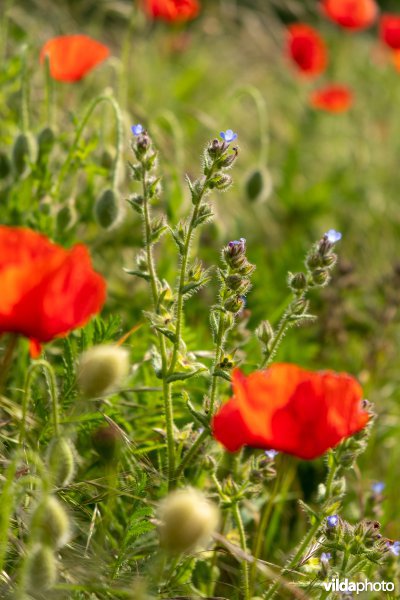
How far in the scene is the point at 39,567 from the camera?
100 cm

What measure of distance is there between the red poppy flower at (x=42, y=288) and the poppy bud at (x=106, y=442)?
1.17 ft

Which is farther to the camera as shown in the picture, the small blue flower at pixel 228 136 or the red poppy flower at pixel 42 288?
the small blue flower at pixel 228 136

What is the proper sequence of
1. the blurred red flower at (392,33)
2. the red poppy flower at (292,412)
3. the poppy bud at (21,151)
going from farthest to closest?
the blurred red flower at (392,33) < the poppy bud at (21,151) < the red poppy flower at (292,412)

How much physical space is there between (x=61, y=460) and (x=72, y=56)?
49.1 inches

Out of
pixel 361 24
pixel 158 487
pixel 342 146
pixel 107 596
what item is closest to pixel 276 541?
pixel 158 487

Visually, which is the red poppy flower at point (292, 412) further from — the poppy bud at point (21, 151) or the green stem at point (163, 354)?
the poppy bud at point (21, 151)

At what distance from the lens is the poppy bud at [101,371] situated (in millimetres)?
1083

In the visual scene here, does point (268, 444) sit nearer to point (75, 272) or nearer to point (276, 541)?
point (75, 272)

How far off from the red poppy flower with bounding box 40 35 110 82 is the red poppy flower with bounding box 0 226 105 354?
→ 1.12 m

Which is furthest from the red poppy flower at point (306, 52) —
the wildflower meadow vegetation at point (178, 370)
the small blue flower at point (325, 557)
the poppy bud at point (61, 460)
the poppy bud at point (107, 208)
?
the poppy bud at point (61, 460)

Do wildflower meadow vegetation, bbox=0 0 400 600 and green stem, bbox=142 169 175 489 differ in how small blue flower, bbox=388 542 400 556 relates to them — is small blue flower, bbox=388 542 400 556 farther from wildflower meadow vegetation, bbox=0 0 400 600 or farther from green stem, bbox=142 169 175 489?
green stem, bbox=142 169 175 489

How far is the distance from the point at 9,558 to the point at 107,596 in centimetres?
15

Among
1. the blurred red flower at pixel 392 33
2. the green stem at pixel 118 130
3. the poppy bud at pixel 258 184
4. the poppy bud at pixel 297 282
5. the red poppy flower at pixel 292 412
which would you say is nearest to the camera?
the red poppy flower at pixel 292 412

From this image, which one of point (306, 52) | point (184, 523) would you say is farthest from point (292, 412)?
point (306, 52)
